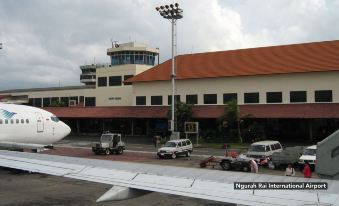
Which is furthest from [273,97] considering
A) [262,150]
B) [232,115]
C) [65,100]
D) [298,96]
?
[65,100]

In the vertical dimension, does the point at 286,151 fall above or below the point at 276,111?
below

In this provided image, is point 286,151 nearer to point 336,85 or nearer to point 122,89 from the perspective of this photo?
point 336,85

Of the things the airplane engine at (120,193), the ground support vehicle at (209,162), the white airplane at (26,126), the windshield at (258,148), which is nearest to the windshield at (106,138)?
the white airplane at (26,126)

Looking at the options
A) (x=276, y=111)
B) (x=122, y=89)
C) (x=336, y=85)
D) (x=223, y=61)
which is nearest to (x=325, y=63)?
(x=336, y=85)

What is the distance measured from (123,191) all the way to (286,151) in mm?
24739

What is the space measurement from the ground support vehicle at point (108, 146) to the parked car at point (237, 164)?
14.8 metres

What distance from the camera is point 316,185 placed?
6746mm

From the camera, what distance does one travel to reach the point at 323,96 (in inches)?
2056

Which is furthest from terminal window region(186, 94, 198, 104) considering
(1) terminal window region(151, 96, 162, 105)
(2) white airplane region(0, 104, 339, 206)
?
(2) white airplane region(0, 104, 339, 206)

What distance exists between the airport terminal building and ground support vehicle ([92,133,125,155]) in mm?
17670

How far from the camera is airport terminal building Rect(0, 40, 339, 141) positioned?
5278 centimetres

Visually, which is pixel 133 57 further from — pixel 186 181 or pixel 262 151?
pixel 186 181

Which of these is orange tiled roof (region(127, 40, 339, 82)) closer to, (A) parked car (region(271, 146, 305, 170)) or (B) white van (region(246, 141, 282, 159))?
(B) white van (region(246, 141, 282, 159))

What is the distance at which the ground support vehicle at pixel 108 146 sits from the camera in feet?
135
